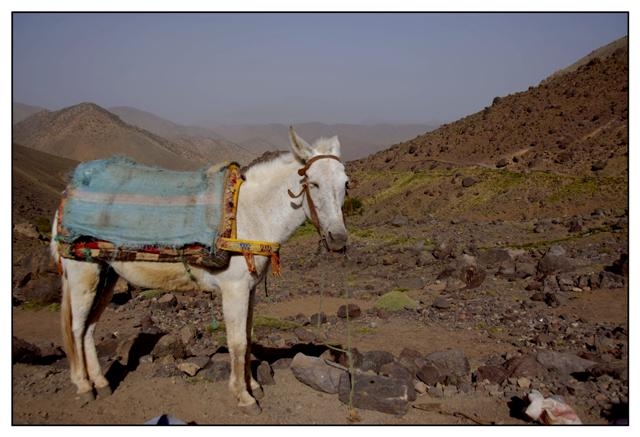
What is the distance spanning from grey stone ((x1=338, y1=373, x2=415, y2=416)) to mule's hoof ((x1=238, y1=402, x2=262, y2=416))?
3.21 ft

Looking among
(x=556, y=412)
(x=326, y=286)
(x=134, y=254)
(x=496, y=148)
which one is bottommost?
(x=556, y=412)

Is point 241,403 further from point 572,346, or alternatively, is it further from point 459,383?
point 572,346

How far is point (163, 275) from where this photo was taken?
5.34m

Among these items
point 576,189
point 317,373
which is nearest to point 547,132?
point 576,189

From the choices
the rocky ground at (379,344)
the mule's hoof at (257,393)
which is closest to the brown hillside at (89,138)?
the rocky ground at (379,344)

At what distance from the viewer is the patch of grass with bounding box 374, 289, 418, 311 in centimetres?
1086

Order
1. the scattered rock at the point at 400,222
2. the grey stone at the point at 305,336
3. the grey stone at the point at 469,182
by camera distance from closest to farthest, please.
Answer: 1. the grey stone at the point at 305,336
2. the scattered rock at the point at 400,222
3. the grey stone at the point at 469,182

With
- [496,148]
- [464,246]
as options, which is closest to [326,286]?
[464,246]

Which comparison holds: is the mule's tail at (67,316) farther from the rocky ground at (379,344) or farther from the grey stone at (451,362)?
the grey stone at (451,362)

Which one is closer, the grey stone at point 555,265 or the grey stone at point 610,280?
the grey stone at point 610,280

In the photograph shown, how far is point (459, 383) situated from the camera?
6234mm

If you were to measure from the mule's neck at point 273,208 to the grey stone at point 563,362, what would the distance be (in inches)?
160

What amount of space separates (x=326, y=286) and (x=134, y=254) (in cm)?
916

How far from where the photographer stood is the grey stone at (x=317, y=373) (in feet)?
19.4
